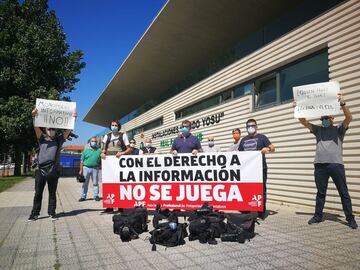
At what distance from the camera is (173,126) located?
18.2 meters

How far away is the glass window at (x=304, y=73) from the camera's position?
7.94 meters

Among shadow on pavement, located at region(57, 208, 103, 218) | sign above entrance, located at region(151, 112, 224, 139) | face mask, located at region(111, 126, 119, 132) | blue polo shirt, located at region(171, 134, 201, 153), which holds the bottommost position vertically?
shadow on pavement, located at region(57, 208, 103, 218)

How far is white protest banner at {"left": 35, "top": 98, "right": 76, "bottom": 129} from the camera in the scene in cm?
672

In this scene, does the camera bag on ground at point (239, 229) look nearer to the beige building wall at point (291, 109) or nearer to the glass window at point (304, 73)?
the beige building wall at point (291, 109)

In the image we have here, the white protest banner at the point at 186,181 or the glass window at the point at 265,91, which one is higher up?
the glass window at the point at 265,91

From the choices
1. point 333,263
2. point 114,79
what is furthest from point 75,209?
point 114,79

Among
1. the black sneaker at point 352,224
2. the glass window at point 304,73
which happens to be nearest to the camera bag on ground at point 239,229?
the black sneaker at point 352,224

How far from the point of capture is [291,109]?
342 inches

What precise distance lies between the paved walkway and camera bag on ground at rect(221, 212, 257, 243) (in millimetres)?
139

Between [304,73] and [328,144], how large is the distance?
3.23m

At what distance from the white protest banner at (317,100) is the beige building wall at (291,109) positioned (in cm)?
139

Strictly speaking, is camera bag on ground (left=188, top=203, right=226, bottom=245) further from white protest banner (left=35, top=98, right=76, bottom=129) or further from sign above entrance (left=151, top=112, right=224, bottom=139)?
sign above entrance (left=151, top=112, right=224, bottom=139)

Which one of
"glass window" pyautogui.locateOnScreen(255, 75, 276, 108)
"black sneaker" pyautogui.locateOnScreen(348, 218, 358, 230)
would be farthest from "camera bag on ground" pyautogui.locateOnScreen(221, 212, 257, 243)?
"glass window" pyautogui.locateOnScreen(255, 75, 276, 108)

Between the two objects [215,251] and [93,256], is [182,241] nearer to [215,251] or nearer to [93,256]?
[215,251]
